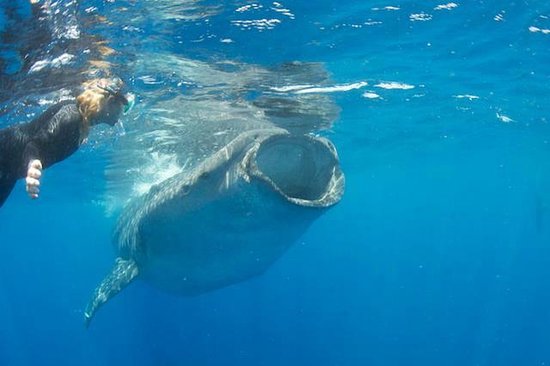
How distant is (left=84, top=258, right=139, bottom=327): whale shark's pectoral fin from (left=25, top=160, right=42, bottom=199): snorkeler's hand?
5.40m

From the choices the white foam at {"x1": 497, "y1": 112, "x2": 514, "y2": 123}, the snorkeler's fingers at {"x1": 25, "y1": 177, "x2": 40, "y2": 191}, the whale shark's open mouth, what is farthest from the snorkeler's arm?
the white foam at {"x1": 497, "y1": 112, "x2": 514, "y2": 123}

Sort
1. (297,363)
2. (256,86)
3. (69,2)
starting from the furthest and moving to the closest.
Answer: (297,363) < (256,86) < (69,2)

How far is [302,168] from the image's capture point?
8.45m

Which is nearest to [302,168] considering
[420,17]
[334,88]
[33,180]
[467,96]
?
[33,180]

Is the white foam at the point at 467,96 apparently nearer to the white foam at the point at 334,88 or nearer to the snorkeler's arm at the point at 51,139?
the white foam at the point at 334,88

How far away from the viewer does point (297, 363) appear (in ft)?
94.2

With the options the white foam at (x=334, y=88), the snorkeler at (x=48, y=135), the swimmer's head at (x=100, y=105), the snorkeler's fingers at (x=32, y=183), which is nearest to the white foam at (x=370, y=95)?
the white foam at (x=334, y=88)

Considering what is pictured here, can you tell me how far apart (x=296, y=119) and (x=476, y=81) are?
19.9 ft

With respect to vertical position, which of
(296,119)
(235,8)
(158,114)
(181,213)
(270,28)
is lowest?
(296,119)

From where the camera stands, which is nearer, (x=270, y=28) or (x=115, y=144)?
(x=270, y=28)

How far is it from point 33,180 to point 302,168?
4.47 metres

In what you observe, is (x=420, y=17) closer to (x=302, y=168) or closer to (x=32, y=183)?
(x=302, y=168)

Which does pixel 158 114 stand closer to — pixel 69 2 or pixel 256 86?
pixel 256 86

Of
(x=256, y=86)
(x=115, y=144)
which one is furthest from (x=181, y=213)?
(x=115, y=144)
